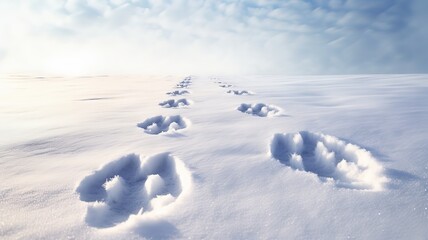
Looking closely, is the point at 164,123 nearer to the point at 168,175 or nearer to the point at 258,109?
the point at 258,109

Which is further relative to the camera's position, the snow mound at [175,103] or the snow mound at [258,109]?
the snow mound at [175,103]

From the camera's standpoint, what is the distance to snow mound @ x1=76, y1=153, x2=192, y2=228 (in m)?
1.20

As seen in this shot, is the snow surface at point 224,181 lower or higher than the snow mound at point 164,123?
higher

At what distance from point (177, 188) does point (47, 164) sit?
36.4 inches

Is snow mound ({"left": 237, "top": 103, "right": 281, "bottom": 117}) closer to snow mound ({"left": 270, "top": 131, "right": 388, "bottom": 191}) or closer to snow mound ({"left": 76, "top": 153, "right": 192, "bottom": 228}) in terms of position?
snow mound ({"left": 270, "top": 131, "right": 388, "bottom": 191})

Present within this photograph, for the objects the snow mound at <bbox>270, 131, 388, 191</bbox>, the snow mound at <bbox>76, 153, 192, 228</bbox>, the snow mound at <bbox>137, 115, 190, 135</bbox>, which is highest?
the snow mound at <bbox>270, 131, 388, 191</bbox>

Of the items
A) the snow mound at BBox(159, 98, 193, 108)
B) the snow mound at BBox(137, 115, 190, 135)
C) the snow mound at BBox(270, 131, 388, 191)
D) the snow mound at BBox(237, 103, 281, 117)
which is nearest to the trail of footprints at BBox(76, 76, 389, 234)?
the snow mound at BBox(270, 131, 388, 191)

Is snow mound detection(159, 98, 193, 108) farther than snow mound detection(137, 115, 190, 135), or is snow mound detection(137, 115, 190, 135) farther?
snow mound detection(159, 98, 193, 108)

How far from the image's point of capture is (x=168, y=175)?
165cm

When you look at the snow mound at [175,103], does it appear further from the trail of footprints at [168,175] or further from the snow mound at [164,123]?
the trail of footprints at [168,175]

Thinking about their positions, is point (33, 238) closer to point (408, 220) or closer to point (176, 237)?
point (176, 237)

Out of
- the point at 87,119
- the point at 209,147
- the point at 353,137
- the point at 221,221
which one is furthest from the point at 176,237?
the point at 87,119

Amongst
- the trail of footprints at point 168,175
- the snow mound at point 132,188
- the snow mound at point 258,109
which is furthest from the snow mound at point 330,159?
the snow mound at point 258,109

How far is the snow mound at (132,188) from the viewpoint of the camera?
3.95ft
